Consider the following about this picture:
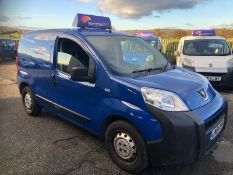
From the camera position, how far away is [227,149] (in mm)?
3984

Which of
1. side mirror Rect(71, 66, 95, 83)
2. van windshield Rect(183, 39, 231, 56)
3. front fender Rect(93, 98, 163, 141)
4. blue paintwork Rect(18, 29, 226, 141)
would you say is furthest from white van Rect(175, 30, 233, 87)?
front fender Rect(93, 98, 163, 141)

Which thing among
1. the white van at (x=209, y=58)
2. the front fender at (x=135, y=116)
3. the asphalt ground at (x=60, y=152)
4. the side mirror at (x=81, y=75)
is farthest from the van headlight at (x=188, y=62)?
the front fender at (x=135, y=116)

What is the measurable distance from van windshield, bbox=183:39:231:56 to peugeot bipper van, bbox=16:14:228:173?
13.8 ft

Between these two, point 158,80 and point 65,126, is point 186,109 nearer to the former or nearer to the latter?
point 158,80

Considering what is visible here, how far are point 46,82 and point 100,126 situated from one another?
1.48 metres

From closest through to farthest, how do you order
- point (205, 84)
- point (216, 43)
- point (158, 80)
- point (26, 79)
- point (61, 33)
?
1. point (158, 80)
2. point (205, 84)
3. point (61, 33)
4. point (26, 79)
5. point (216, 43)

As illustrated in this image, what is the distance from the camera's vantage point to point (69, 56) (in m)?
4.18

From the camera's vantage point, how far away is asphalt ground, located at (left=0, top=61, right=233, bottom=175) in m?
3.42

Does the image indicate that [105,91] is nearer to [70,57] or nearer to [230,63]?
[70,57]

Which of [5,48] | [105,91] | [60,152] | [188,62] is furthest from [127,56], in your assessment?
[5,48]

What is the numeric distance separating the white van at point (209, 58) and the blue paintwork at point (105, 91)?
3606mm

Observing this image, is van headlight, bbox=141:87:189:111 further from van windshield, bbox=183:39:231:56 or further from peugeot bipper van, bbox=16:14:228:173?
van windshield, bbox=183:39:231:56

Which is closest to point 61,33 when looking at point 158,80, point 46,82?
point 46,82

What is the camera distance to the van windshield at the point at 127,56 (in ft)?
11.9
